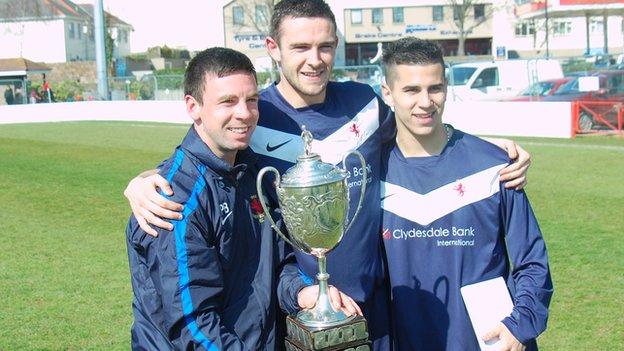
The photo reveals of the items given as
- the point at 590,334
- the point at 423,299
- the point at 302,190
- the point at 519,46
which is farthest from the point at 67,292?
the point at 519,46

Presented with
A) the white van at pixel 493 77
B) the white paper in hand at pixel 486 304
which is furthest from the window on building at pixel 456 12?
the white paper in hand at pixel 486 304

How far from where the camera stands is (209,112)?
3117 millimetres

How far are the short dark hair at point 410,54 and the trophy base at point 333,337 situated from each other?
114cm

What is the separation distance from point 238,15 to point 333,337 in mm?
71737

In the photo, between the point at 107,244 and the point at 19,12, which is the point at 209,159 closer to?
the point at 107,244

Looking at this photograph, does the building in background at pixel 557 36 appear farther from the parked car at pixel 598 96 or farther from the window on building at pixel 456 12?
the parked car at pixel 598 96

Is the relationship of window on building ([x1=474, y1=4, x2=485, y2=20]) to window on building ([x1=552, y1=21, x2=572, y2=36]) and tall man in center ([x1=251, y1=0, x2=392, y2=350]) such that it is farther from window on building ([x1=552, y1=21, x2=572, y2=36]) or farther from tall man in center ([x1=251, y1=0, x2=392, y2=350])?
tall man in center ([x1=251, y1=0, x2=392, y2=350])

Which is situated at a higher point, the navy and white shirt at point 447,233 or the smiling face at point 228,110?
the smiling face at point 228,110

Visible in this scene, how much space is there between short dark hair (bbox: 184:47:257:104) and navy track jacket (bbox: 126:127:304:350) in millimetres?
172

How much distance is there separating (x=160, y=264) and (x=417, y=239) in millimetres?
1159

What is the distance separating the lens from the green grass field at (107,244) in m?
6.63

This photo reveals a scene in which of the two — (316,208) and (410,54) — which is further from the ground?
(410,54)

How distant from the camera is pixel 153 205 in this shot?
3.01m

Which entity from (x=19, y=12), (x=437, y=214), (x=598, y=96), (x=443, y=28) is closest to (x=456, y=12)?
(x=443, y=28)
